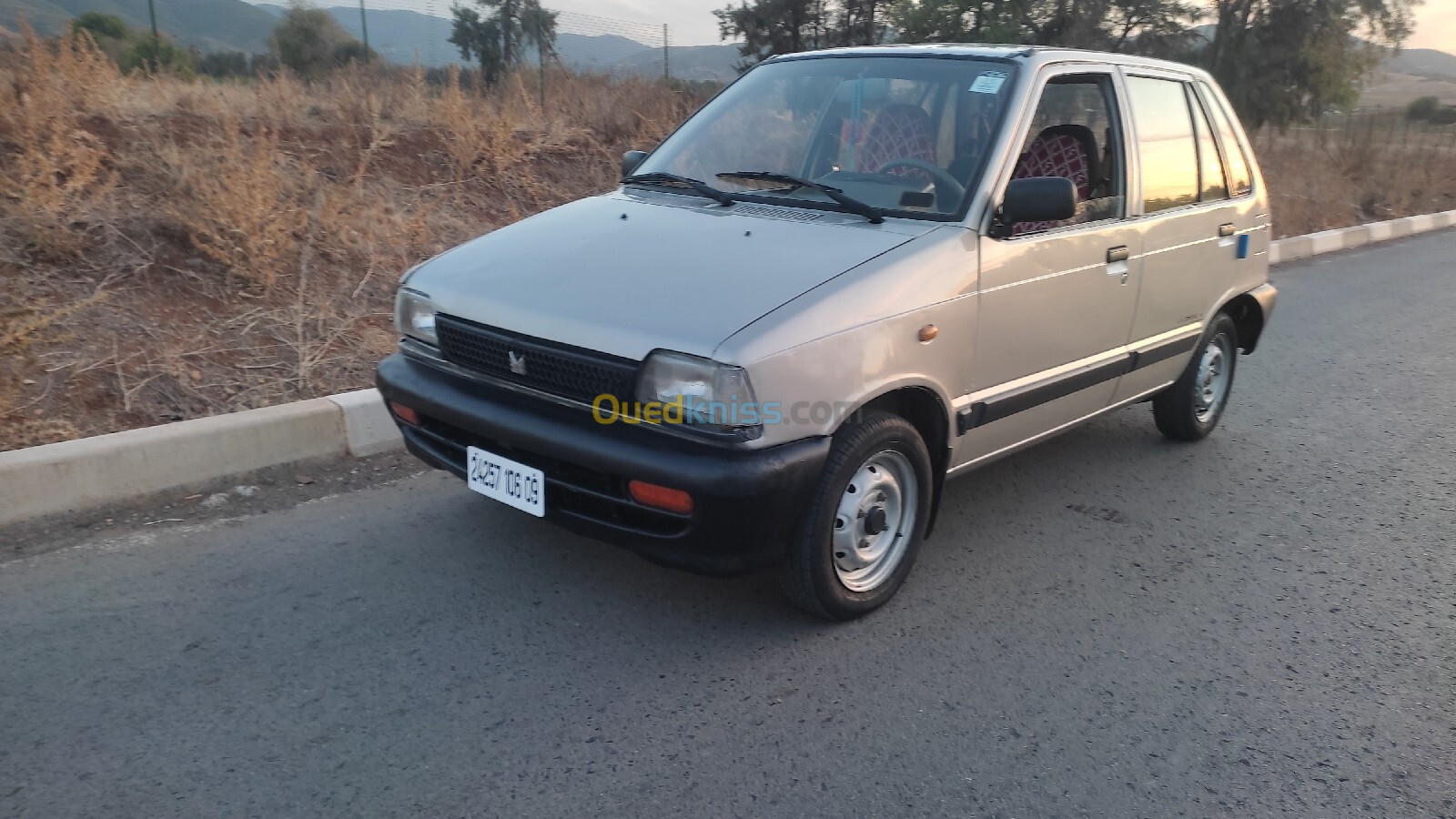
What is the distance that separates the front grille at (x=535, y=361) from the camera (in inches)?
Answer: 115

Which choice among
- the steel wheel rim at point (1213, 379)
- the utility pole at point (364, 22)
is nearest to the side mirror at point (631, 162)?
the steel wheel rim at point (1213, 379)

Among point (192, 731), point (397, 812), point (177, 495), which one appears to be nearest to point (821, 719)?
point (397, 812)

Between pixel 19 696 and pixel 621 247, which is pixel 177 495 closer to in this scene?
pixel 19 696

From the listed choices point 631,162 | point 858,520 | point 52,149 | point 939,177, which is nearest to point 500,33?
point 52,149

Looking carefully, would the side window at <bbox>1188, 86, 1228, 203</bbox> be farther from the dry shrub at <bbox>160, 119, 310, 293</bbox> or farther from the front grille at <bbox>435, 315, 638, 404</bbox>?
the dry shrub at <bbox>160, 119, 310, 293</bbox>

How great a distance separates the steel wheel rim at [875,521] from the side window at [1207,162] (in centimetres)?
239

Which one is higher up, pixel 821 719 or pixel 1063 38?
pixel 1063 38

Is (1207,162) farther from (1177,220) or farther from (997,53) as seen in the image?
(997,53)

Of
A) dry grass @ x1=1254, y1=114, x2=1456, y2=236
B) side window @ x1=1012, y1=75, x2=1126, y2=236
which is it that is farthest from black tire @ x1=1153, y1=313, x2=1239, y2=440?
dry grass @ x1=1254, y1=114, x2=1456, y2=236

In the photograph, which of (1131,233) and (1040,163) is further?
(1131,233)

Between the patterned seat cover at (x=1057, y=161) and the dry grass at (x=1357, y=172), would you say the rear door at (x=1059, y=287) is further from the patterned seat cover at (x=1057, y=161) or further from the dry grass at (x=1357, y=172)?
the dry grass at (x=1357, y=172)

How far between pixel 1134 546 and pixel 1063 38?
72.0 ft

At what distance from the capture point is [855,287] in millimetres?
3053

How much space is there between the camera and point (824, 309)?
2.95m
